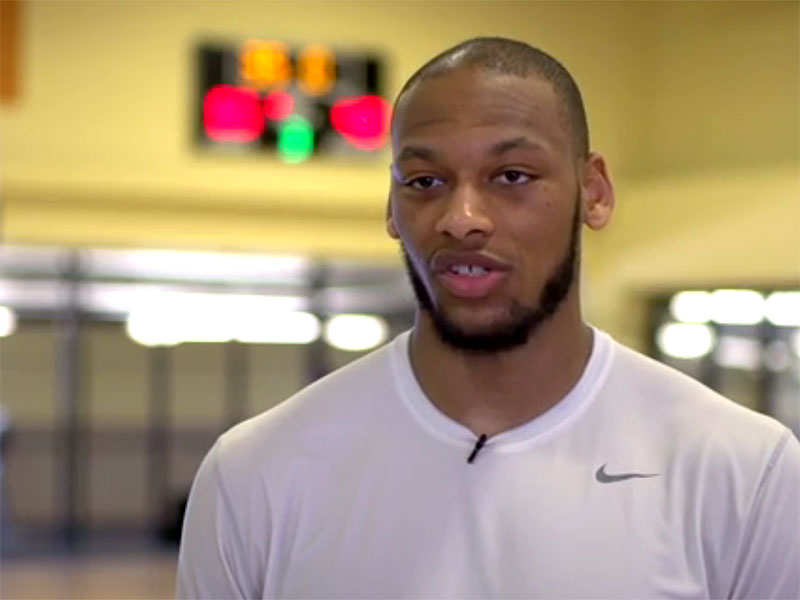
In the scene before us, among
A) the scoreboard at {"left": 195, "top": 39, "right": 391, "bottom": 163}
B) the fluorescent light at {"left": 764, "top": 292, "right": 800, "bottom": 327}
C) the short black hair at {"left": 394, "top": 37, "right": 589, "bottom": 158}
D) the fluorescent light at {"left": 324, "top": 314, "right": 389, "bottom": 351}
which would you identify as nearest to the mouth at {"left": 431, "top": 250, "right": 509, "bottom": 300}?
the short black hair at {"left": 394, "top": 37, "right": 589, "bottom": 158}

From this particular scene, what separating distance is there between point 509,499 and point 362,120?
8719 mm

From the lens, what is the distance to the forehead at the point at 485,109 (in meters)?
1.95

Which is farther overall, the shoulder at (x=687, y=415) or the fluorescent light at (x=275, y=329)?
the fluorescent light at (x=275, y=329)

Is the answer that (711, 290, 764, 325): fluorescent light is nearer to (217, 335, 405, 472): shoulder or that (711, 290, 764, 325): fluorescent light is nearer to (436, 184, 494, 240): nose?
(217, 335, 405, 472): shoulder

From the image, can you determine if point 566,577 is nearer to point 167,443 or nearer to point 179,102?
point 179,102

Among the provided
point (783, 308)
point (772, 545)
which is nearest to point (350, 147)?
point (783, 308)

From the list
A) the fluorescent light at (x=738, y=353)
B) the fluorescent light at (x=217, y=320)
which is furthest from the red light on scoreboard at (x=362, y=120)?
the fluorescent light at (x=217, y=320)

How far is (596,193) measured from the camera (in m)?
2.07

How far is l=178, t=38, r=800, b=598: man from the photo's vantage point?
190 cm

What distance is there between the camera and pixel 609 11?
11.3m

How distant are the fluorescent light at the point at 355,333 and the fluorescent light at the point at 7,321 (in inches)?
141

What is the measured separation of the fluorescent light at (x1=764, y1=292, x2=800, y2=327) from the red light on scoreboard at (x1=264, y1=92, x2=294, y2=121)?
3685 mm

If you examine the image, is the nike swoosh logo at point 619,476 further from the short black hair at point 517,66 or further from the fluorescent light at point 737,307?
the fluorescent light at point 737,307

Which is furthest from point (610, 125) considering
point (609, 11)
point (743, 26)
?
point (743, 26)
